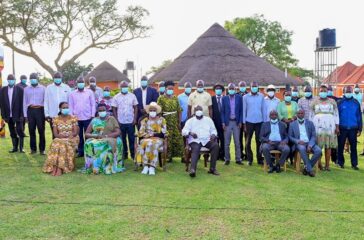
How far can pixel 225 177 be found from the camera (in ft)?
25.0

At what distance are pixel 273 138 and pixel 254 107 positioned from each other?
875mm

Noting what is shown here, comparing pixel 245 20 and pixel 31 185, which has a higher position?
pixel 245 20

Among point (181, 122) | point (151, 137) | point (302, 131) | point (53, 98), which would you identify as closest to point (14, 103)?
point (53, 98)

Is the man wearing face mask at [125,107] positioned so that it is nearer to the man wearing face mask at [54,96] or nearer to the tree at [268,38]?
the man wearing face mask at [54,96]

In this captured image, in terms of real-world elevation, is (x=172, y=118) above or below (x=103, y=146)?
above

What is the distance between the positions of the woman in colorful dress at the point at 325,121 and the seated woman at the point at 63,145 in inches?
194

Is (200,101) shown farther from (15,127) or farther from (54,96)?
(15,127)

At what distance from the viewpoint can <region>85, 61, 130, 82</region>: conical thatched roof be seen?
45344 mm

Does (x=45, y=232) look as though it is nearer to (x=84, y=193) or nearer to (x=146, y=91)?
(x=84, y=193)

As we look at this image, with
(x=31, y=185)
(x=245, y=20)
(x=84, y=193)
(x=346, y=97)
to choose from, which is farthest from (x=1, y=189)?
(x=245, y=20)

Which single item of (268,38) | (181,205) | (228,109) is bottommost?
(181,205)

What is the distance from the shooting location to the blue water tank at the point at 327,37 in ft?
91.4

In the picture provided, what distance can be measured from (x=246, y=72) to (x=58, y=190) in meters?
20.8

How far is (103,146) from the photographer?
7887 millimetres
